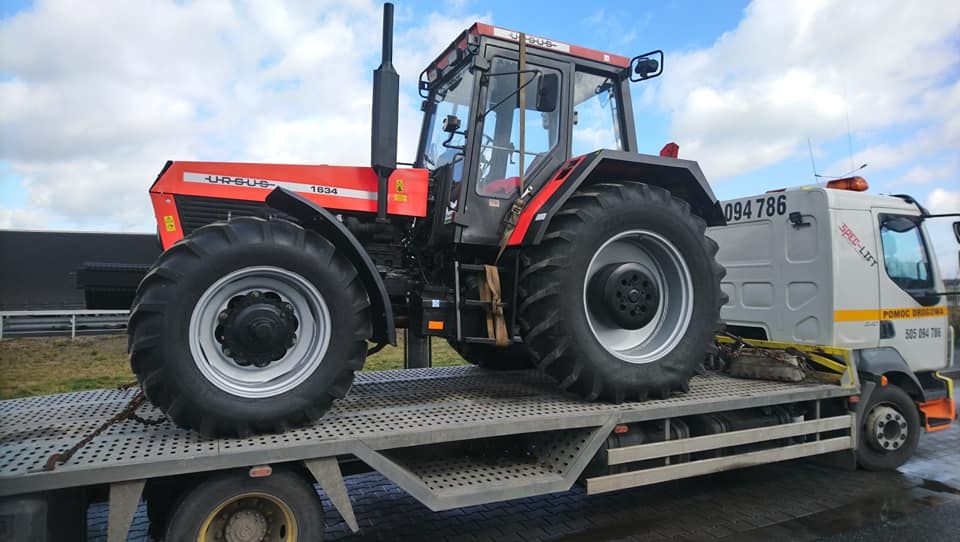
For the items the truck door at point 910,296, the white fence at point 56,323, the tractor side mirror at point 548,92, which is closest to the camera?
the tractor side mirror at point 548,92

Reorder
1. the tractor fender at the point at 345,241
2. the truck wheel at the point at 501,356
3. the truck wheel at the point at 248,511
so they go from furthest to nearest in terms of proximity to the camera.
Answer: the truck wheel at the point at 501,356 → the tractor fender at the point at 345,241 → the truck wheel at the point at 248,511

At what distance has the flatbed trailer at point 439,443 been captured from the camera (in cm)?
271

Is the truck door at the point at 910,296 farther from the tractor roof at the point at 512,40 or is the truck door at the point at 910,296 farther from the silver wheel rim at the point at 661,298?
the tractor roof at the point at 512,40

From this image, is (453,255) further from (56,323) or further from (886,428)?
(56,323)

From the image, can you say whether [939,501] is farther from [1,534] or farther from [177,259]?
[1,534]

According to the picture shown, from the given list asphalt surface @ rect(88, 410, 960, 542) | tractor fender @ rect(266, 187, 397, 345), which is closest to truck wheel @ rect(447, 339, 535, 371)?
asphalt surface @ rect(88, 410, 960, 542)

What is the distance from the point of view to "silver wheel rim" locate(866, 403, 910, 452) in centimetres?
519

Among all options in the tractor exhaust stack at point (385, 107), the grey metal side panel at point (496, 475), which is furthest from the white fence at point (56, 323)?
the grey metal side panel at point (496, 475)

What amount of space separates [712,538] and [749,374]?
5.43ft

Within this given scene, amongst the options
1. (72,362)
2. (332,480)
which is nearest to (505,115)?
(332,480)

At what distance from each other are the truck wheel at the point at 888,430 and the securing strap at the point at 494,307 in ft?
11.3

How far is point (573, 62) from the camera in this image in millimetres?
4691

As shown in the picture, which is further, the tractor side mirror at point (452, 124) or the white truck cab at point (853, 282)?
the white truck cab at point (853, 282)

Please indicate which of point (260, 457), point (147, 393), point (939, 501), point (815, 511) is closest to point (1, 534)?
point (147, 393)
